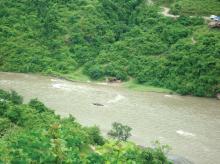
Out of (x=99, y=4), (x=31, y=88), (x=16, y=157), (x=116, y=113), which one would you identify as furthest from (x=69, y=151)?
(x=99, y=4)

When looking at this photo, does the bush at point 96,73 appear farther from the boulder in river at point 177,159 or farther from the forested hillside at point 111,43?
the boulder in river at point 177,159

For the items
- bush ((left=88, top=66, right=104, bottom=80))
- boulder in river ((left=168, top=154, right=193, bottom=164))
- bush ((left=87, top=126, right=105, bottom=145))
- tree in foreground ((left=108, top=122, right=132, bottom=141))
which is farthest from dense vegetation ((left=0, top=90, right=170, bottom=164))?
bush ((left=88, top=66, right=104, bottom=80))

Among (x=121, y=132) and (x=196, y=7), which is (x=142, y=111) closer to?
(x=121, y=132)

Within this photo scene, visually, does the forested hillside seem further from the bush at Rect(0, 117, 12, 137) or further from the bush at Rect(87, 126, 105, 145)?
the bush at Rect(0, 117, 12, 137)

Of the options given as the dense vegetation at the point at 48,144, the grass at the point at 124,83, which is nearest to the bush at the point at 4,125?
the dense vegetation at the point at 48,144

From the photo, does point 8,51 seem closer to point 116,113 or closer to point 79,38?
point 79,38

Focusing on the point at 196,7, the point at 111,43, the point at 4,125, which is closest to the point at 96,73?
the point at 111,43
